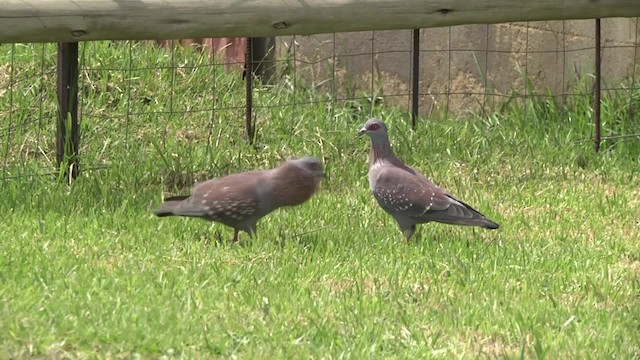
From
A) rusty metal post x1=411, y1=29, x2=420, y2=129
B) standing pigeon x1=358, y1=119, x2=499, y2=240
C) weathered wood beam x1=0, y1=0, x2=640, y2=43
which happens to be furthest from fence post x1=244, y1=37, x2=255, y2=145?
standing pigeon x1=358, y1=119, x2=499, y2=240

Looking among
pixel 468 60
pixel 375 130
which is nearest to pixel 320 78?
pixel 468 60

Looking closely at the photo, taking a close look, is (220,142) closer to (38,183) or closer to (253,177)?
(38,183)

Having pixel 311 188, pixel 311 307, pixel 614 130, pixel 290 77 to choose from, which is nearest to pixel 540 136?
pixel 614 130

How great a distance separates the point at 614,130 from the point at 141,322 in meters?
5.65

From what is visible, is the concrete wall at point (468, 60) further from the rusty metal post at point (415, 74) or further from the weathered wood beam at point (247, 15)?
the weathered wood beam at point (247, 15)

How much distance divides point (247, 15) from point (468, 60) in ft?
9.73

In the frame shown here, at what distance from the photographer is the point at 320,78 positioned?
11.4m

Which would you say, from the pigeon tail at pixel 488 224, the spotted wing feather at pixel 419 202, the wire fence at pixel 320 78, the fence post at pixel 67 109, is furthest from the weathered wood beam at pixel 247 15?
the pigeon tail at pixel 488 224

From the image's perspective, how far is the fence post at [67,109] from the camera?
8.82m

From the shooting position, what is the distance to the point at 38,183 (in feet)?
28.0

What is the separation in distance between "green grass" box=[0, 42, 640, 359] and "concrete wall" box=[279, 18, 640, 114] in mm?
233

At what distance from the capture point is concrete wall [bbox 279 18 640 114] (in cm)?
1061

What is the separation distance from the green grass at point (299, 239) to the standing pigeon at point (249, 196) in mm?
172

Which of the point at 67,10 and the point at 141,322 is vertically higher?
the point at 67,10
